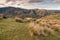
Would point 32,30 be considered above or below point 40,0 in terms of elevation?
above

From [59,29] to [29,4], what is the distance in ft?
22.5

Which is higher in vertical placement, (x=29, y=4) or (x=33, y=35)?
(x=33, y=35)

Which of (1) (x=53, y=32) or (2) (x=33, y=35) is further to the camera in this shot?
(1) (x=53, y=32)

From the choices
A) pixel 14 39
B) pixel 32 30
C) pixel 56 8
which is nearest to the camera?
pixel 14 39

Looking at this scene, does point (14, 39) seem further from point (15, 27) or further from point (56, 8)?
point (56, 8)

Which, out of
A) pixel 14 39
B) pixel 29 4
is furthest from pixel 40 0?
pixel 14 39

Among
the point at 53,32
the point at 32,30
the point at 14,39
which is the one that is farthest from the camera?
the point at 53,32

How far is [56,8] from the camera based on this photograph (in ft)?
37.3

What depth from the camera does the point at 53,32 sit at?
184 inches

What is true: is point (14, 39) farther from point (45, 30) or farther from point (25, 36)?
point (45, 30)

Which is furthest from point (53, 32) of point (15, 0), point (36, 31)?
point (15, 0)

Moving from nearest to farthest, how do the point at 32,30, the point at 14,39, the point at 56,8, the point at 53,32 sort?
the point at 14,39 < the point at 32,30 < the point at 53,32 < the point at 56,8

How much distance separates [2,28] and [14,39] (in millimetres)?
933

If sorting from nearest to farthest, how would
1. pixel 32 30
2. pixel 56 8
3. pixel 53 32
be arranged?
1. pixel 32 30
2. pixel 53 32
3. pixel 56 8
